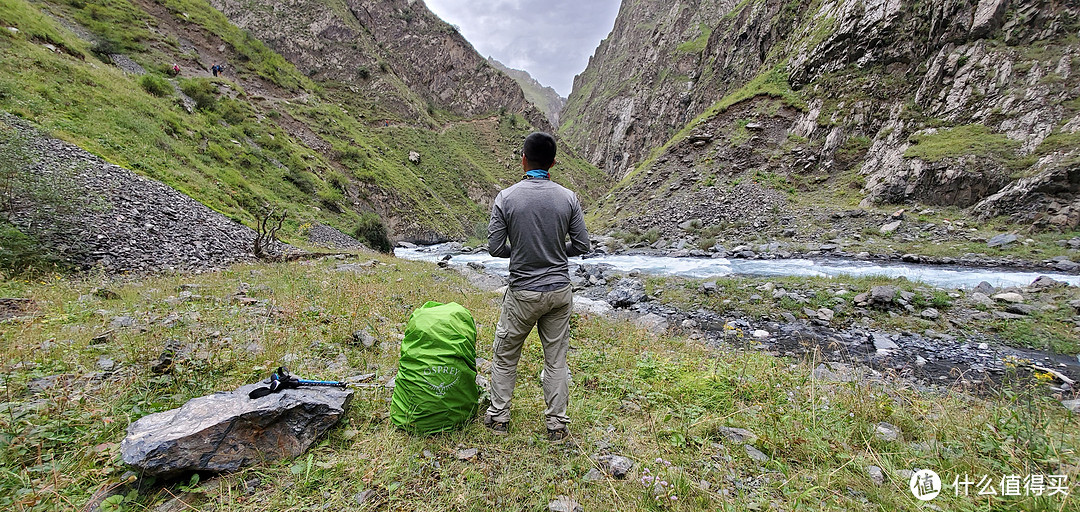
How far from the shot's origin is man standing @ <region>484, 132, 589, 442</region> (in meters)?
2.98

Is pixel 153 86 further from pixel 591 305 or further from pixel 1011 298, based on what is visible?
pixel 1011 298

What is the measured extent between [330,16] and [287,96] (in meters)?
32.5

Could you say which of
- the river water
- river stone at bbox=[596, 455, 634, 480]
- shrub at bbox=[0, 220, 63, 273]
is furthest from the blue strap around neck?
shrub at bbox=[0, 220, 63, 273]

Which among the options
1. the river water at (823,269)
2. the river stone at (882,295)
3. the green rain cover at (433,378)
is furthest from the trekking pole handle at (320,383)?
the river stone at (882,295)

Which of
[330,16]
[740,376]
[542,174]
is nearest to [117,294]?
[542,174]

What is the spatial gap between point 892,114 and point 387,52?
78.5 meters

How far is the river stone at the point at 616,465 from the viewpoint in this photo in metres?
2.64

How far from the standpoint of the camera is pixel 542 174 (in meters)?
3.10

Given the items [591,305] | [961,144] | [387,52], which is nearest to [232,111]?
[591,305]

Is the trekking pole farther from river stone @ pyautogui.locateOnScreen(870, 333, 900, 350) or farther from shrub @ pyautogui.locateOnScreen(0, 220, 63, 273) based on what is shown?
river stone @ pyautogui.locateOnScreen(870, 333, 900, 350)

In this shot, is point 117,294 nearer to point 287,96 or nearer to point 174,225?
point 174,225

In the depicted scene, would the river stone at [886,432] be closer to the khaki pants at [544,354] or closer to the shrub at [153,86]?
the khaki pants at [544,354]

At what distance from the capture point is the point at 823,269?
14.0 m

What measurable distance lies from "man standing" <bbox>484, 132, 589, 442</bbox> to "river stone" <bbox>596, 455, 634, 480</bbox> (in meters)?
0.45
